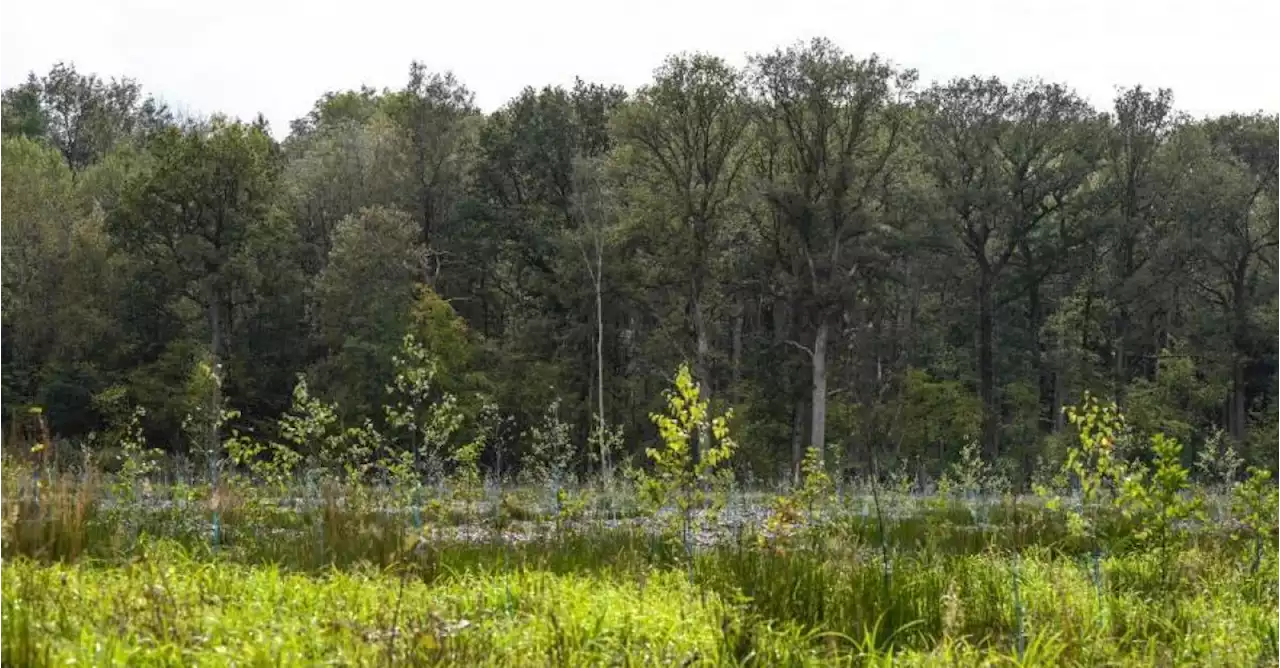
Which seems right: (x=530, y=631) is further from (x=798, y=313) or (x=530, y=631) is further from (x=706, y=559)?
(x=798, y=313)

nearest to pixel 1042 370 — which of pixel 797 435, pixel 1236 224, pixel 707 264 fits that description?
pixel 1236 224

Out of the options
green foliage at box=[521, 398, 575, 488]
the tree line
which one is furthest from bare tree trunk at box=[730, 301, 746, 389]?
green foliage at box=[521, 398, 575, 488]

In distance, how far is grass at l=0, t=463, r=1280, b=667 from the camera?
4.36 meters

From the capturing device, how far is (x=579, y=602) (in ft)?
19.0

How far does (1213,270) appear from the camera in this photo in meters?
38.1

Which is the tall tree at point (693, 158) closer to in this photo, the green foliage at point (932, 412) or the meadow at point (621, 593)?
the green foliage at point (932, 412)

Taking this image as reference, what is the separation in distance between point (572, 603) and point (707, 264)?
2826cm

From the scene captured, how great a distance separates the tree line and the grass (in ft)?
76.8

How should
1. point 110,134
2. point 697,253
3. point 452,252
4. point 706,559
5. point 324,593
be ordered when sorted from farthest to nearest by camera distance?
point 110,134 → point 452,252 → point 697,253 → point 706,559 → point 324,593

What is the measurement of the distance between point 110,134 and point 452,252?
79.9ft

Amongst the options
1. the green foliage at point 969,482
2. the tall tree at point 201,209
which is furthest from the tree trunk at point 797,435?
the tall tree at point 201,209

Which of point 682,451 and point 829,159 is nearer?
point 682,451

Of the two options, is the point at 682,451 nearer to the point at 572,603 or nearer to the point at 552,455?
the point at 572,603

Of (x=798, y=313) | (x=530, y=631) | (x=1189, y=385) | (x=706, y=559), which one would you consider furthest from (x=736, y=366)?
(x=530, y=631)
